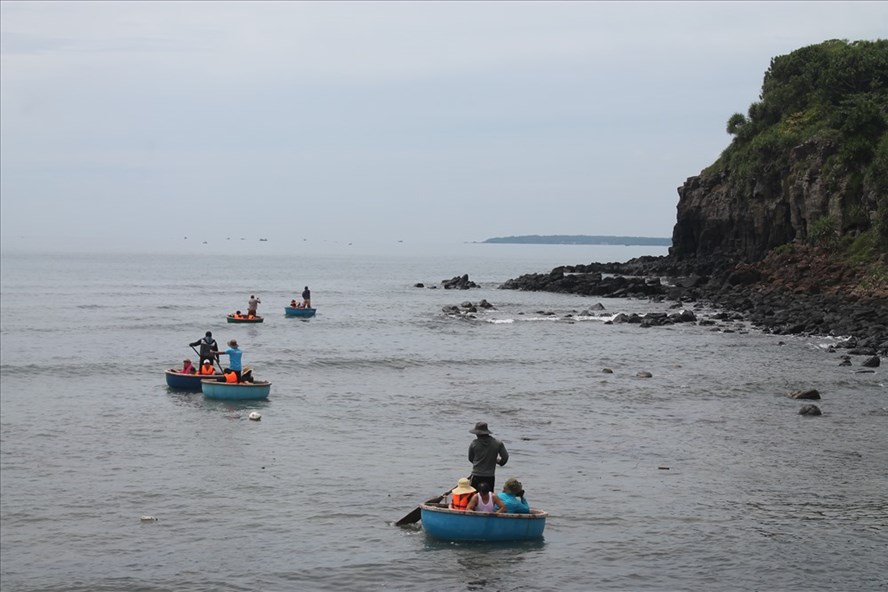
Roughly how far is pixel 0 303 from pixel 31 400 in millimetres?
55019

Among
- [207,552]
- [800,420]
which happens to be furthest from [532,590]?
[800,420]

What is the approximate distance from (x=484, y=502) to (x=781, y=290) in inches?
2133

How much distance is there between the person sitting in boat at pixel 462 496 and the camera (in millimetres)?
18047

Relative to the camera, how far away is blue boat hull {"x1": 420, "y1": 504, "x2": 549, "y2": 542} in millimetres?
17891

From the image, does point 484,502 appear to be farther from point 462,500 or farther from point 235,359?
point 235,359

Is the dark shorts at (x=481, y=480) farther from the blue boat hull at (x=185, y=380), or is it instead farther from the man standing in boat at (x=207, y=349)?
the man standing in boat at (x=207, y=349)

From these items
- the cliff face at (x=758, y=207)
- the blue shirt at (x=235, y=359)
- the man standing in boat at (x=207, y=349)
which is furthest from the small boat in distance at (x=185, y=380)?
the cliff face at (x=758, y=207)

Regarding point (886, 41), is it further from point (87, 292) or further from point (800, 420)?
point (87, 292)

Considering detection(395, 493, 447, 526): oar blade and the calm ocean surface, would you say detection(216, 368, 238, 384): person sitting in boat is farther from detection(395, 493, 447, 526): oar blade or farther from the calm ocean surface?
detection(395, 493, 447, 526): oar blade

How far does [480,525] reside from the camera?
58.9 feet

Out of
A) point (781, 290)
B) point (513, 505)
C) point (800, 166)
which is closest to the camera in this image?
point (513, 505)

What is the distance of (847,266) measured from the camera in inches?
2537

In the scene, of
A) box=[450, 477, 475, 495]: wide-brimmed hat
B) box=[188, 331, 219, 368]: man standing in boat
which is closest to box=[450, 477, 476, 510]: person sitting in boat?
box=[450, 477, 475, 495]: wide-brimmed hat

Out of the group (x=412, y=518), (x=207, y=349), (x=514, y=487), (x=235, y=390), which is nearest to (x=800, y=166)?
(x=207, y=349)
